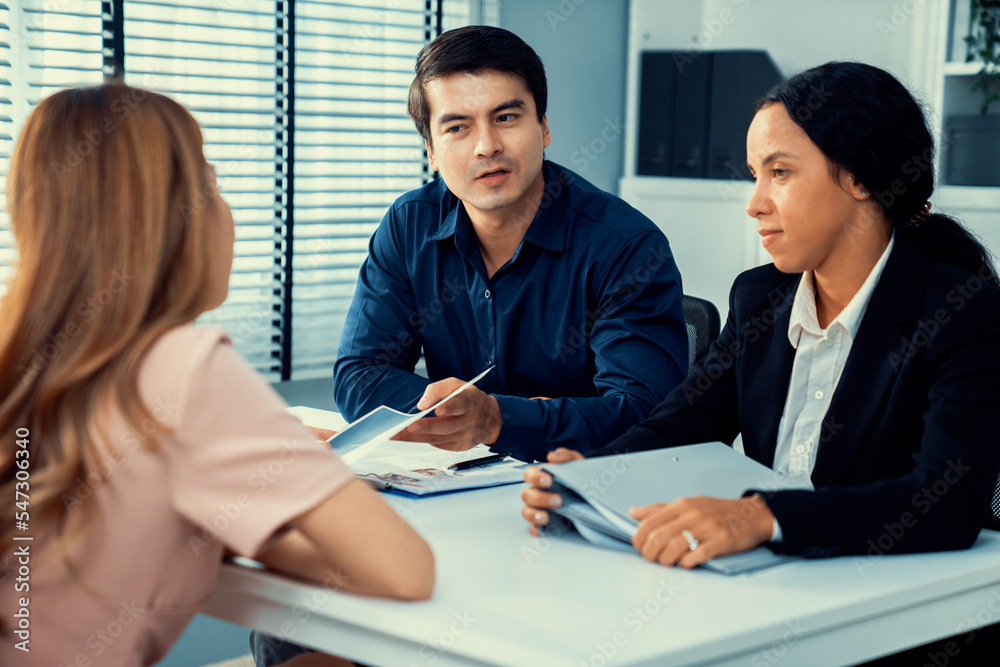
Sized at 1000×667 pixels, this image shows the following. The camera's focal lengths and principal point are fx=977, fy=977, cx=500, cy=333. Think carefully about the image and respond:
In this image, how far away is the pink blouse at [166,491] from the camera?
90 centimetres

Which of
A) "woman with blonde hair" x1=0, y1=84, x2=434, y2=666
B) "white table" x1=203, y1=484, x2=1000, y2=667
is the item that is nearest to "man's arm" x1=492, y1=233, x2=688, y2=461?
"white table" x1=203, y1=484, x2=1000, y2=667

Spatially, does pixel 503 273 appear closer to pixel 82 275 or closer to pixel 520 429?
pixel 520 429

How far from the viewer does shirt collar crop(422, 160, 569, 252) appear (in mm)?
1959

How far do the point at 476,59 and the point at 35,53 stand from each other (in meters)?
1.23

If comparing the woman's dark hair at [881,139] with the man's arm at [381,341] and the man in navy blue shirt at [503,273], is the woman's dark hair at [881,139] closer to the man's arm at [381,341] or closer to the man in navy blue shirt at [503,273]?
the man in navy blue shirt at [503,273]

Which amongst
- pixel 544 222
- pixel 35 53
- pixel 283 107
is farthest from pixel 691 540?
pixel 283 107

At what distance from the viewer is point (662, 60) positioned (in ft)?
11.5

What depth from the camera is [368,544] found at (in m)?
0.93

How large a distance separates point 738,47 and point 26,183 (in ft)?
9.72

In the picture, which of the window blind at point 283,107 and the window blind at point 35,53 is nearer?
the window blind at point 35,53

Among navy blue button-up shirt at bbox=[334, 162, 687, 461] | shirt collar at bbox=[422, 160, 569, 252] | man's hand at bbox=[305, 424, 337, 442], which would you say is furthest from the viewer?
shirt collar at bbox=[422, 160, 569, 252]

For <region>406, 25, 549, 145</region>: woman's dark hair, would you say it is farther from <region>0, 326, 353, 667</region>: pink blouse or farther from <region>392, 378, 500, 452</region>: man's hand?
<region>0, 326, 353, 667</region>: pink blouse

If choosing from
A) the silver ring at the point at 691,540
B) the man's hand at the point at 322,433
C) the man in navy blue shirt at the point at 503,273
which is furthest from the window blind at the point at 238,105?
the silver ring at the point at 691,540

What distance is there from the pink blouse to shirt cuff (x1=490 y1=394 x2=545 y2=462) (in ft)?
2.33
